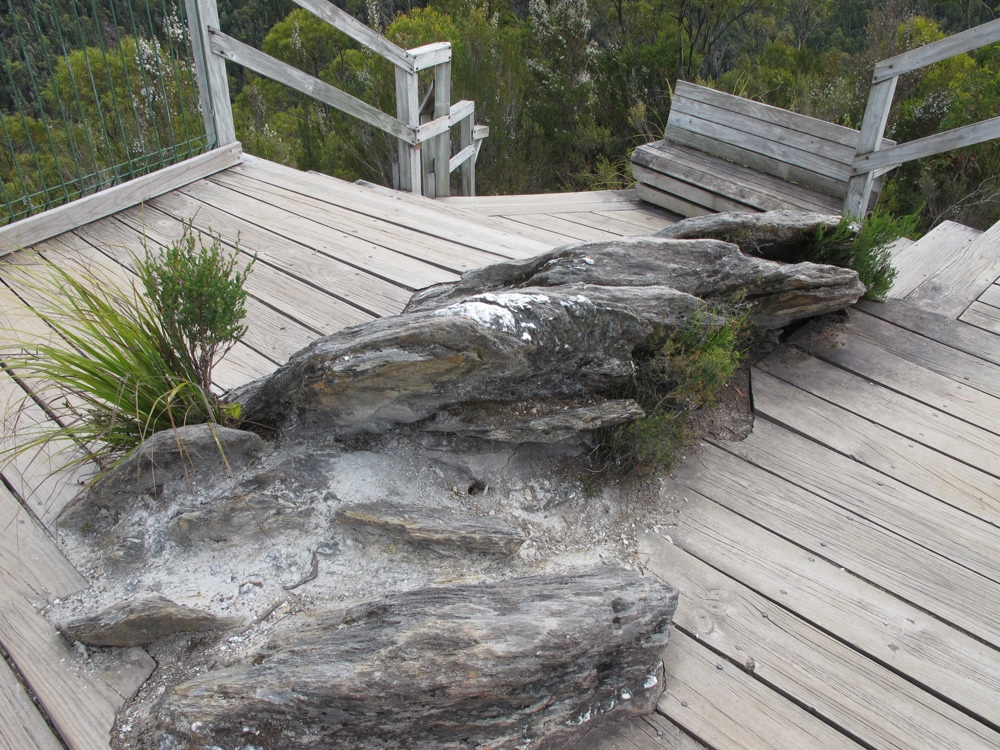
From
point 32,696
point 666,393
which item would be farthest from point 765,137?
point 32,696

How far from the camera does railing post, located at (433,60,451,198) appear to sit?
16.8ft

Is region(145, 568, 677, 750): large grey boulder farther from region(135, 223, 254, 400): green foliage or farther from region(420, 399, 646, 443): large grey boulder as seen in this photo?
region(135, 223, 254, 400): green foliage

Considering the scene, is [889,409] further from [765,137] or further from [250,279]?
[250,279]

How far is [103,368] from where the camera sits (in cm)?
214

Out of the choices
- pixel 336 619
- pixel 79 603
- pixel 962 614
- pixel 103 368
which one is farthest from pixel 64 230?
pixel 962 614

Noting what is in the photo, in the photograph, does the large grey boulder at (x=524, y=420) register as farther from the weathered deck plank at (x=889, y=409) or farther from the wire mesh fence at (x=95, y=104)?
the wire mesh fence at (x=95, y=104)

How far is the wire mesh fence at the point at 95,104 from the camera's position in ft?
12.8

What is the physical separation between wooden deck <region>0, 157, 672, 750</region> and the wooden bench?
27cm

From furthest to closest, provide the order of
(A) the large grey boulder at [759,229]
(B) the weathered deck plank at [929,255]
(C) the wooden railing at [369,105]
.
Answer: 1. (C) the wooden railing at [369,105]
2. (B) the weathered deck plank at [929,255]
3. (A) the large grey boulder at [759,229]

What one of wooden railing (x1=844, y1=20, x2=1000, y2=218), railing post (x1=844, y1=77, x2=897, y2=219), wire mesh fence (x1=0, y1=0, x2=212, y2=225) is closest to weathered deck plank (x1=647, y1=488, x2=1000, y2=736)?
wooden railing (x1=844, y1=20, x2=1000, y2=218)

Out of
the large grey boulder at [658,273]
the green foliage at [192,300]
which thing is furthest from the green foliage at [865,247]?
the green foliage at [192,300]

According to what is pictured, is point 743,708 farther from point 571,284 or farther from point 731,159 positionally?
point 731,159

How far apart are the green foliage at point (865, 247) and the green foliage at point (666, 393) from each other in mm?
1000

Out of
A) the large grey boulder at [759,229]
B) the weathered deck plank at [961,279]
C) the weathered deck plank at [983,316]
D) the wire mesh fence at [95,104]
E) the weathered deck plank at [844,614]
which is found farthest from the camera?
the wire mesh fence at [95,104]
